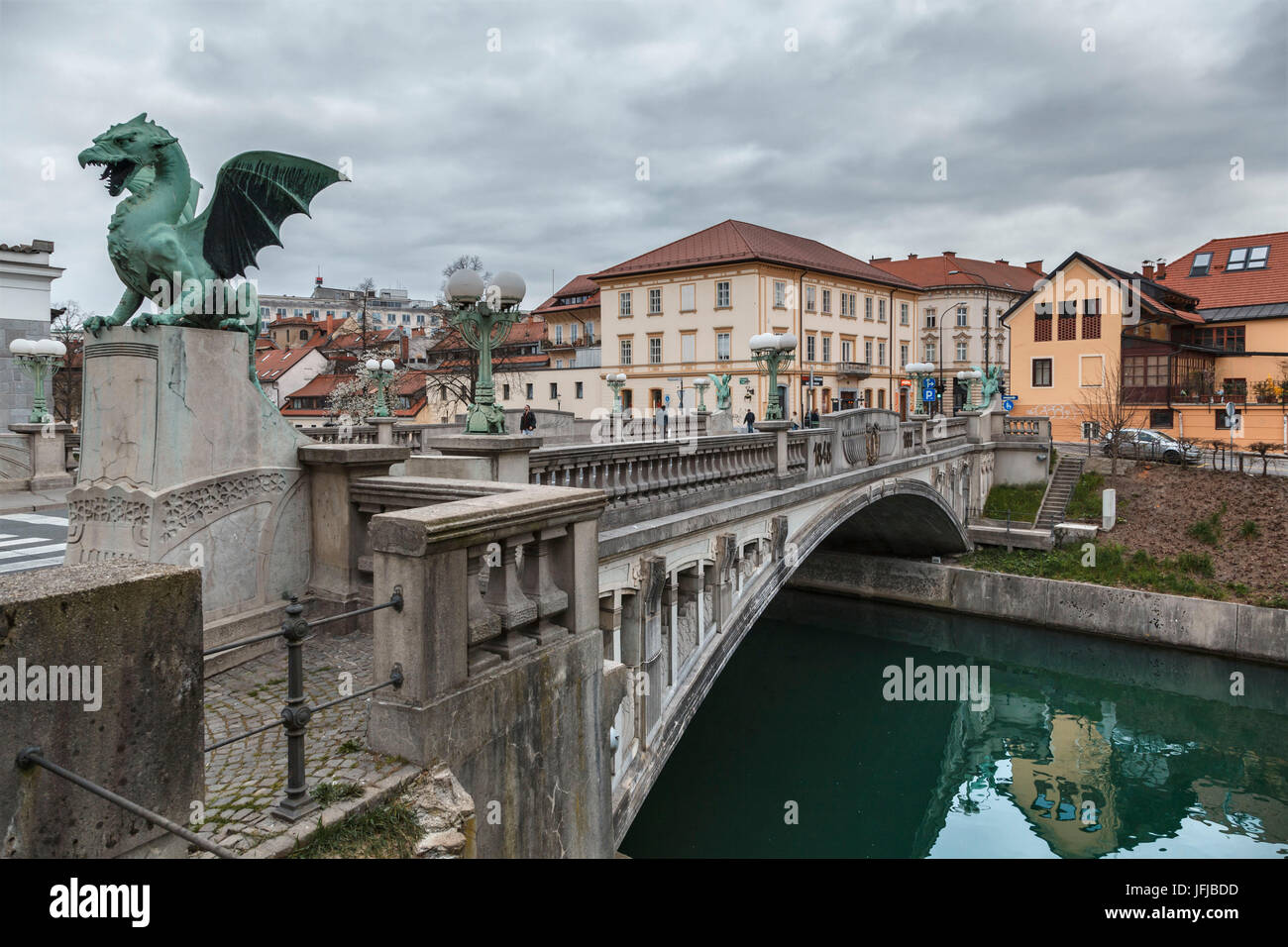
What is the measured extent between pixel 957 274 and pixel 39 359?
72.1 metres

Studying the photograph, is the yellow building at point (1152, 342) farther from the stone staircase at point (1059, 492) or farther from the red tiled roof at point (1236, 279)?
the stone staircase at point (1059, 492)

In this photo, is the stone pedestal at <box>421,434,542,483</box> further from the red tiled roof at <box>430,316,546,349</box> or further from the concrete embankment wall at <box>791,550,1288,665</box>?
the red tiled roof at <box>430,316,546,349</box>

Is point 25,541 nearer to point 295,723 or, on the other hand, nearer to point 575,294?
point 295,723

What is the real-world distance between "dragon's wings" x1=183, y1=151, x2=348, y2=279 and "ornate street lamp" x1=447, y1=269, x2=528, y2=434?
186cm

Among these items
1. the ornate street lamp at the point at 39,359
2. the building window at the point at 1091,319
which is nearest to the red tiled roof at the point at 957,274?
the building window at the point at 1091,319

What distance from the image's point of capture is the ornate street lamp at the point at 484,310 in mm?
8484

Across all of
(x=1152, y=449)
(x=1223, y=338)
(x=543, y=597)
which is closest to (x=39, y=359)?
(x=543, y=597)

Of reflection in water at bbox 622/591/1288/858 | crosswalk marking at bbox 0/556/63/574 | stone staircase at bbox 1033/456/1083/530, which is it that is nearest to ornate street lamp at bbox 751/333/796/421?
reflection in water at bbox 622/591/1288/858

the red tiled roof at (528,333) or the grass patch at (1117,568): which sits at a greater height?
the red tiled roof at (528,333)

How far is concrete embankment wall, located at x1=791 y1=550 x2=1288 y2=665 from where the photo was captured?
2220cm

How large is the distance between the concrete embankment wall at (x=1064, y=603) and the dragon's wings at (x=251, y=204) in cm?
2405

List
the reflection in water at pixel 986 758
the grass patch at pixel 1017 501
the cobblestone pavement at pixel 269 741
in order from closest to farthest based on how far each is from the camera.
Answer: the cobblestone pavement at pixel 269 741 < the reflection in water at pixel 986 758 < the grass patch at pixel 1017 501

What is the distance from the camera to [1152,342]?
44.5m
